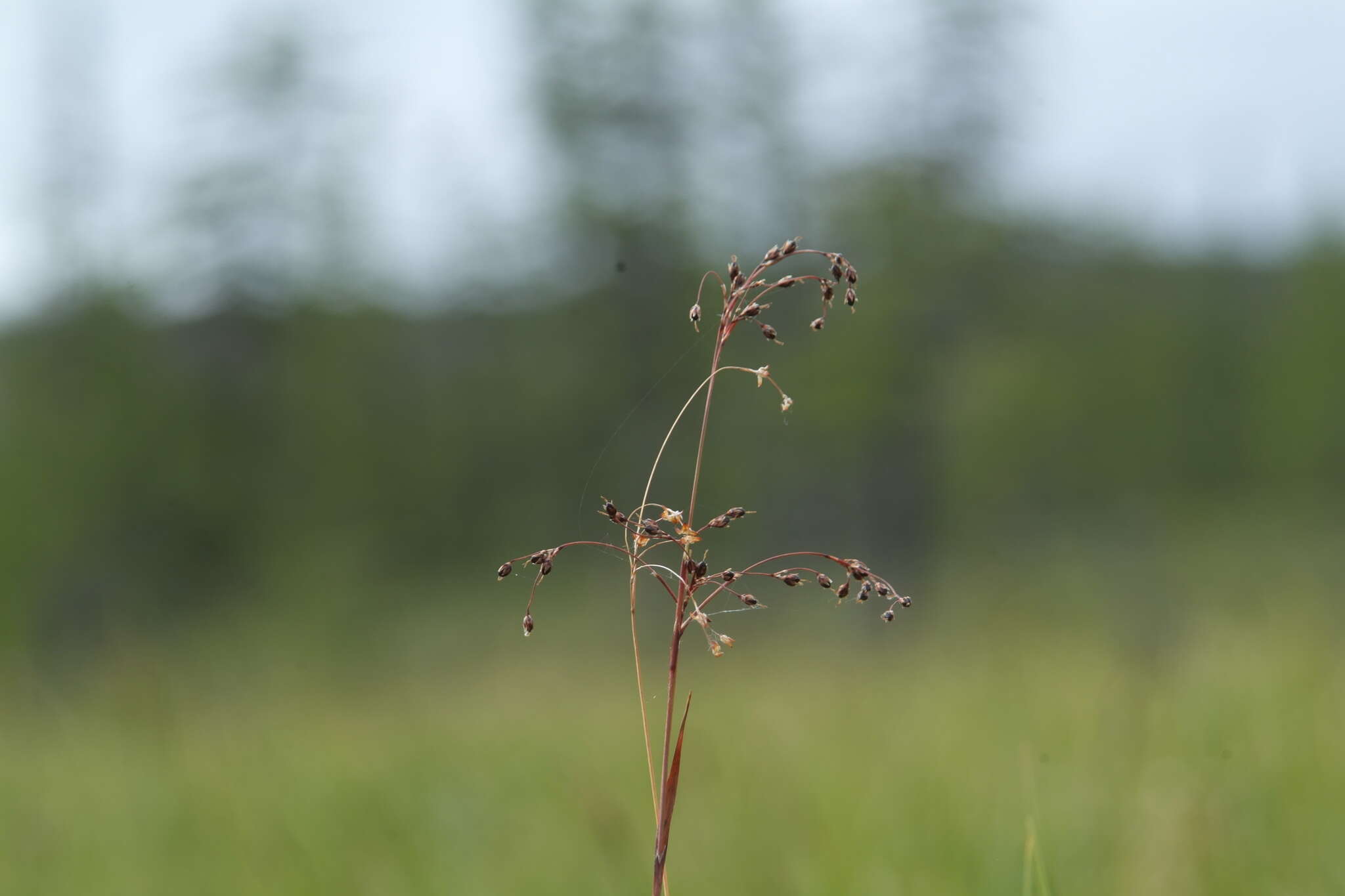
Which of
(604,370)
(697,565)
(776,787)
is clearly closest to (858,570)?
(697,565)

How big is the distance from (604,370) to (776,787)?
17044 millimetres

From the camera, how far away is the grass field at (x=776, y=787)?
7.00ft

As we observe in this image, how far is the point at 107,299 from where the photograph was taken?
58.5 ft

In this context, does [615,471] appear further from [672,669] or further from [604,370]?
[672,669]

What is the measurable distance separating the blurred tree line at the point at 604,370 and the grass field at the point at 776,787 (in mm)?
10706

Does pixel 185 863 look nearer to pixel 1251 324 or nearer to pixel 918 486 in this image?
pixel 918 486

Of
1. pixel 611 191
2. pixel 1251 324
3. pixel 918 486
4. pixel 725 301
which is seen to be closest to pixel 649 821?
pixel 725 301

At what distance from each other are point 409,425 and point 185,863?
1957 centimetres

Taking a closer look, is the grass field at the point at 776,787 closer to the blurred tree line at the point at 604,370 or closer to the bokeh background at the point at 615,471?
the bokeh background at the point at 615,471

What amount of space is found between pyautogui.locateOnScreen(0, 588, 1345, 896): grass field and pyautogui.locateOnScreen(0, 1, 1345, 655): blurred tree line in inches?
422

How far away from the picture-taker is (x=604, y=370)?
20047mm

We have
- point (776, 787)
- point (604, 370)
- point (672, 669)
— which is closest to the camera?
point (672, 669)

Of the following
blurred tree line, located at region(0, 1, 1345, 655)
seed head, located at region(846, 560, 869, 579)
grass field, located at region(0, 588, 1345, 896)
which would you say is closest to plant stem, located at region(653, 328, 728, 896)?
seed head, located at region(846, 560, 869, 579)

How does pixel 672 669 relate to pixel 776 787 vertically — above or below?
above
